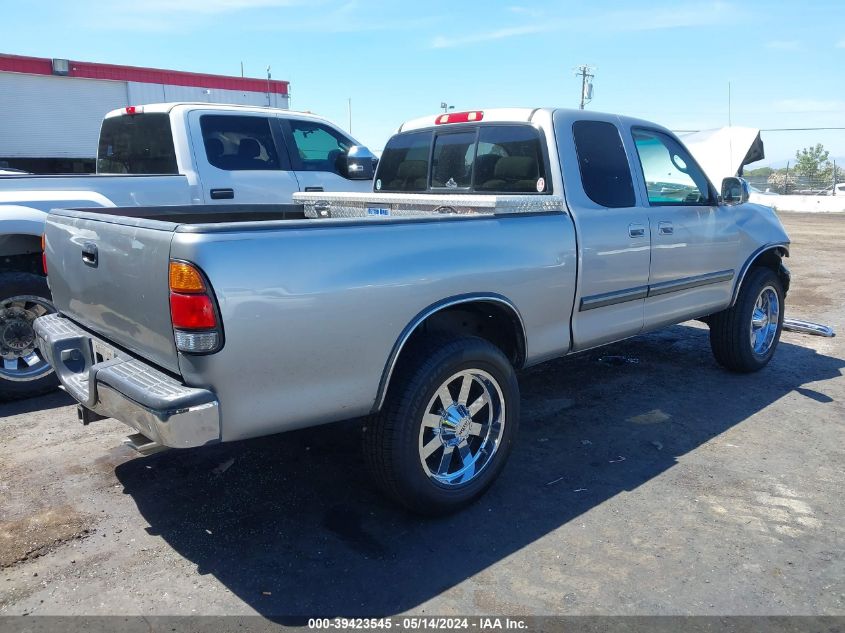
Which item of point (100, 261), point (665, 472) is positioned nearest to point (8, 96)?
point (100, 261)

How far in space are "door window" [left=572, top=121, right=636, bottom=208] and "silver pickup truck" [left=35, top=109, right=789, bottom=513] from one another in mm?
13

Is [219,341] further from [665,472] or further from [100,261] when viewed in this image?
[665,472]

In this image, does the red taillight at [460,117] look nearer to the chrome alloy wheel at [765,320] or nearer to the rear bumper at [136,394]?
the rear bumper at [136,394]

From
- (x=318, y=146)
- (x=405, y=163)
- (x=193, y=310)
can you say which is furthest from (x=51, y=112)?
(x=193, y=310)

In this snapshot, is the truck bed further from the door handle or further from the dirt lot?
the door handle

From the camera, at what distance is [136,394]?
2.60 m

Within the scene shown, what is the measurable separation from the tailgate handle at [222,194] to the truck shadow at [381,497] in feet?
8.44

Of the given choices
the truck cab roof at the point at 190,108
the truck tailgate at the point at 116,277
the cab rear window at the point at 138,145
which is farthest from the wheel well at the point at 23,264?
the truck cab roof at the point at 190,108

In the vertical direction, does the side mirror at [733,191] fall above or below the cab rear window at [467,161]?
below

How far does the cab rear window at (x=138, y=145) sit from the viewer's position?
6.07 meters

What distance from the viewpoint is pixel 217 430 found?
2.54 metres

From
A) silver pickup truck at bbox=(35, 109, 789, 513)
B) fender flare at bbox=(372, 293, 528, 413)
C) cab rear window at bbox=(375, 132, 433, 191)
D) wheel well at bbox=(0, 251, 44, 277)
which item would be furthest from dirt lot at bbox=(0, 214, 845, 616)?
cab rear window at bbox=(375, 132, 433, 191)

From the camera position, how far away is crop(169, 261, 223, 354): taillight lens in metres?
2.46

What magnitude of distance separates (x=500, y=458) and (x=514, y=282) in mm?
899
